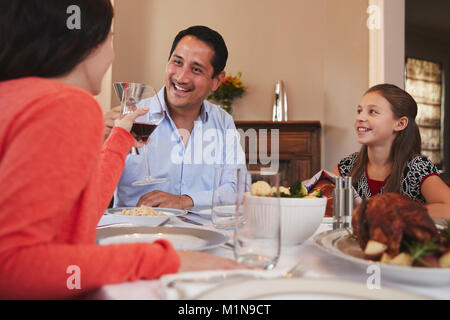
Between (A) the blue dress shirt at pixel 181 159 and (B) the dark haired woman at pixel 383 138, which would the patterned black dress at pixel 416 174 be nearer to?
(B) the dark haired woman at pixel 383 138

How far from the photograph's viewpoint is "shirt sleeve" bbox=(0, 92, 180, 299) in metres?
0.49

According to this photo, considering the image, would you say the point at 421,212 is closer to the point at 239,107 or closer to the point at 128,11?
the point at 239,107

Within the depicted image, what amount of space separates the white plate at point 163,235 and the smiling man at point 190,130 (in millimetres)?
998

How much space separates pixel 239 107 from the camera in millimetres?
4191

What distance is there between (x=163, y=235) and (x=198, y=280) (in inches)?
13.6

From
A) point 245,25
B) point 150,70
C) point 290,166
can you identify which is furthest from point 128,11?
point 290,166

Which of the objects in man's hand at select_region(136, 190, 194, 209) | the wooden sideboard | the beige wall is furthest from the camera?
the beige wall

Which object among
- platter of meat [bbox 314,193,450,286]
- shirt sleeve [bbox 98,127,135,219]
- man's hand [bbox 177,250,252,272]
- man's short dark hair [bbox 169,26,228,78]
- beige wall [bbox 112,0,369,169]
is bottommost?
man's hand [bbox 177,250,252,272]

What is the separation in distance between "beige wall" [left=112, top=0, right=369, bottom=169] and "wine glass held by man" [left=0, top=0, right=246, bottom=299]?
358 centimetres

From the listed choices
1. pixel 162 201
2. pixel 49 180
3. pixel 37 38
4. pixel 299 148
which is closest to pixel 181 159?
pixel 162 201

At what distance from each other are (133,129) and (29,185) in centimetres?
57

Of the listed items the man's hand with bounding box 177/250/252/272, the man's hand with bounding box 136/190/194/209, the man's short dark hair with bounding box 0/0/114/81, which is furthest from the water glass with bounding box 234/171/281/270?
the man's hand with bounding box 136/190/194/209

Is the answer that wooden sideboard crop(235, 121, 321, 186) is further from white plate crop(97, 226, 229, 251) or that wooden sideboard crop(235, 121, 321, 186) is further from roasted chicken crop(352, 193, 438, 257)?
roasted chicken crop(352, 193, 438, 257)

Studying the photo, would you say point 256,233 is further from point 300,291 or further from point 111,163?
point 111,163
